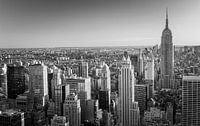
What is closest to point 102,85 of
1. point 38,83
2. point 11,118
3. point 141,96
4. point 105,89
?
point 105,89

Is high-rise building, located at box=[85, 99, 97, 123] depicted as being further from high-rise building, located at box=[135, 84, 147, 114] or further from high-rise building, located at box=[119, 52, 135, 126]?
high-rise building, located at box=[135, 84, 147, 114]

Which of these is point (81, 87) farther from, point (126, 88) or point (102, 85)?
point (126, 88)

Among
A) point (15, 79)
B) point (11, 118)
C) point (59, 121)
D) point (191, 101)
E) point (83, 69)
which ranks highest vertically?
point (83, 69)

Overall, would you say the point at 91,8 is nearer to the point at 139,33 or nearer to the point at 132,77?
the point at 139,33

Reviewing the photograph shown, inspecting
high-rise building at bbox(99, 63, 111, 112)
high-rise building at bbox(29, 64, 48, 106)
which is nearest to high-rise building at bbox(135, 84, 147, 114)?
high-rise building at bbox(99, 63, 111, 112)

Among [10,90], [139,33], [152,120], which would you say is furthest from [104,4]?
[10,90]
